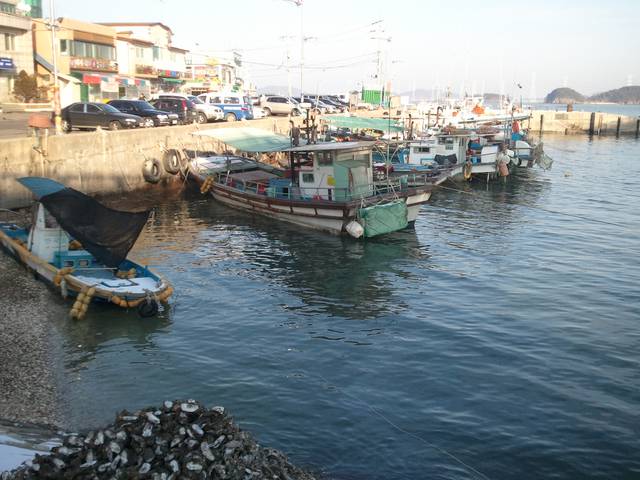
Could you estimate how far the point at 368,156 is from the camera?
26.5m

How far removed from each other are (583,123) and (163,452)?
9396 centimetres

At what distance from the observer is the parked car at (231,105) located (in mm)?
46969

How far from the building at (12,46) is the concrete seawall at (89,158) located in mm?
21583

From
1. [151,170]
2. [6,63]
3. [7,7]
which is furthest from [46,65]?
[151,170]

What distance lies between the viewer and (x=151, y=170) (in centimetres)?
3262

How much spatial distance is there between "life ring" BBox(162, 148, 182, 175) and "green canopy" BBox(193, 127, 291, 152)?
2.36m

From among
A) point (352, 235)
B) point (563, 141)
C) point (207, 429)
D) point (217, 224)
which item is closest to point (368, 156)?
point (352, 235)

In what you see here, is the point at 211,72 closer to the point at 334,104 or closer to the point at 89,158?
the point at 334,104

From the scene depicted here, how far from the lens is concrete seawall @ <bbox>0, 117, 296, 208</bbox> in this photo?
961 inches

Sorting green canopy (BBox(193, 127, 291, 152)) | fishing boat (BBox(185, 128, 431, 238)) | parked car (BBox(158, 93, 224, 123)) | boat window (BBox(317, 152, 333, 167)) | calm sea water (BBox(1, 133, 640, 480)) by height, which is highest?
parked car (BBox(158, 93, 224, 123))

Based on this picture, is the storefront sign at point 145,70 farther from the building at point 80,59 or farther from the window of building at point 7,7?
the window of building at point 7,7

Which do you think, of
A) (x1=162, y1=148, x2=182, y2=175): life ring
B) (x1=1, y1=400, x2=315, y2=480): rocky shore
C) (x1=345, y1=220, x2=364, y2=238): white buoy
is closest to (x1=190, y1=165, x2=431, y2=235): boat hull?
(x1=345, y1=220, x2=364, y2=238): white buoy

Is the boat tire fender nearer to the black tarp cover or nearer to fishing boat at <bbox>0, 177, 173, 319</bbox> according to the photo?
fishing boat at <bbox>0, 177, 173, 319</bbox>

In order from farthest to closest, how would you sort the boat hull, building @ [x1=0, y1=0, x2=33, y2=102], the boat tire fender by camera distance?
building @ [x1=0, y1=0, x2=33, y2=102], the boat hull, the boat tire fender
